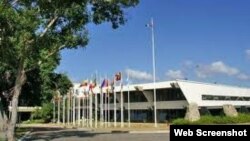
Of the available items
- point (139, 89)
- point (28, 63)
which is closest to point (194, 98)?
point (139, 89)

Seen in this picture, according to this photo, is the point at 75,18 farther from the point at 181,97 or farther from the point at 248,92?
the point at 248,92

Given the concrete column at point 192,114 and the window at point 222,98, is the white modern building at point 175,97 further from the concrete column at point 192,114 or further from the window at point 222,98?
the concrete column at point 192,114

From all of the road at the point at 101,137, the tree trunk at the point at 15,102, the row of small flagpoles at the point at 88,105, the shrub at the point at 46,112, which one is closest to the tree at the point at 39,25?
the tree trunk at the point at 15,102

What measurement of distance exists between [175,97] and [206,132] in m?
74.6

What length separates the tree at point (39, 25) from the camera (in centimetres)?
2617

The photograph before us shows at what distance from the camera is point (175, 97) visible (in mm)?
81250

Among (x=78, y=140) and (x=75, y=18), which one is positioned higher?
(x=75, y=18)

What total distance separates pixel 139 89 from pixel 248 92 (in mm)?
22562

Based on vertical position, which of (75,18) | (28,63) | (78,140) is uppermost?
(75,18)

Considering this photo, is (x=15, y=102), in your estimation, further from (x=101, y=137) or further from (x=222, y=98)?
(x=222, y=98)

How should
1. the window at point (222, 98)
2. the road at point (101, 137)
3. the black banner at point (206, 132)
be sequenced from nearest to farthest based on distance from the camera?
1. the black banner at point (206, 132)
2. the road at point (101, 137)
3. the window at point (222, 98)

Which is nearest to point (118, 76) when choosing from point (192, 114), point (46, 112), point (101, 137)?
point (192, 114)

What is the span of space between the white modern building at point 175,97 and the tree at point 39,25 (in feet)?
121

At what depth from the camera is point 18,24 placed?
1017 inches
